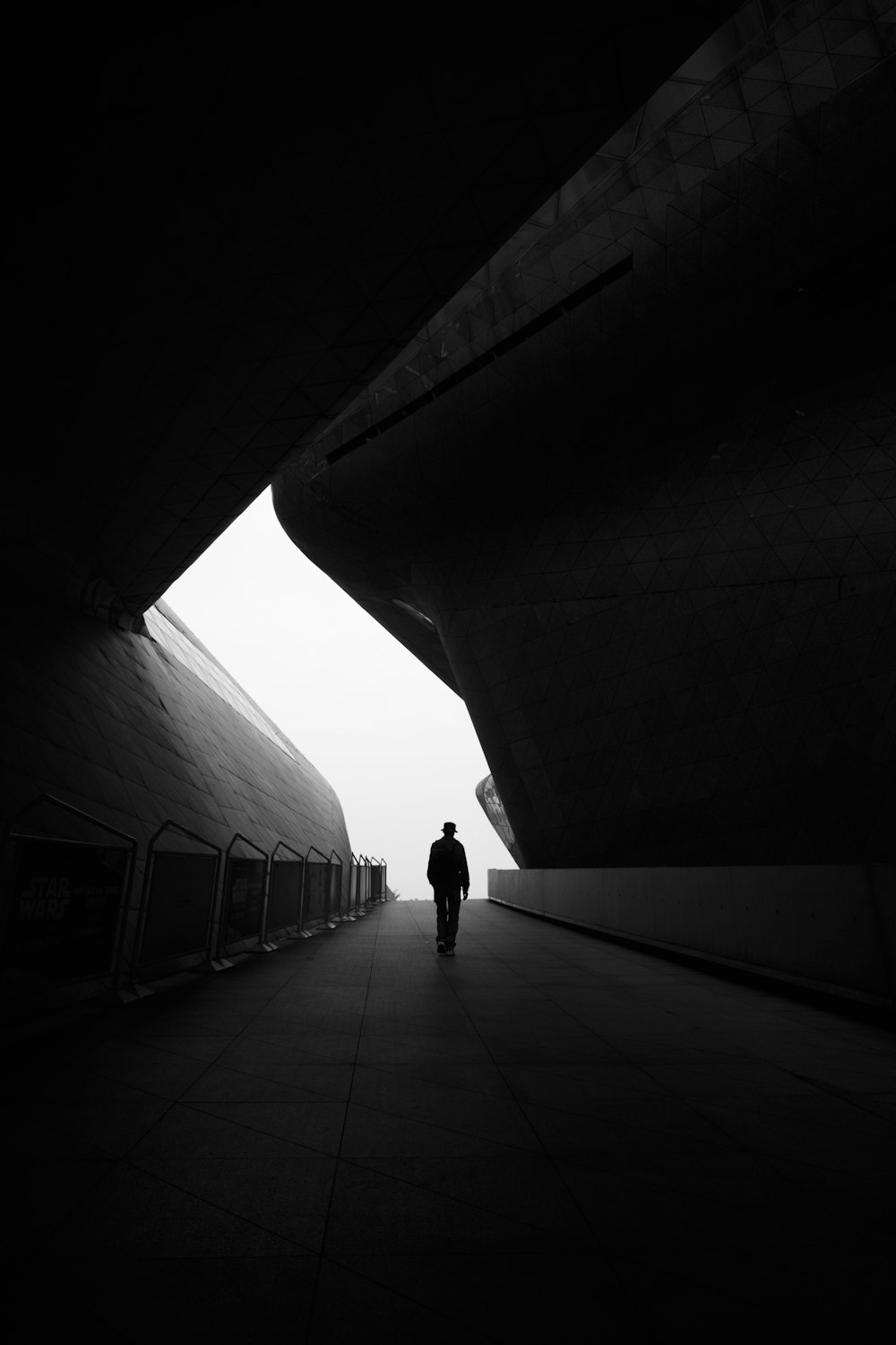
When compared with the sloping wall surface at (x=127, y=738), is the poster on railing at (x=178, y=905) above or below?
below

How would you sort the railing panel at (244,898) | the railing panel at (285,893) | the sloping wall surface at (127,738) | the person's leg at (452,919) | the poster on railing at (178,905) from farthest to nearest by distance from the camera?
1. the railing panel at (285,893)
2. the person's leg at (452,919)
3. the railing panel at (244,898)
4. the sloping wall surface at (127,738)
5. the poster on railing at (178,905)

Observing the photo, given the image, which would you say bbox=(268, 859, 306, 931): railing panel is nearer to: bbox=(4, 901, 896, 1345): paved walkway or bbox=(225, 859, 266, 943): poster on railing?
bbox=(225, 859, 266, 943): poster on railing

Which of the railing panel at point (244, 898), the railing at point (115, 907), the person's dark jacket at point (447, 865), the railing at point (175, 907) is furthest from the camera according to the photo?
the person's dark jacket at point (447, 865)

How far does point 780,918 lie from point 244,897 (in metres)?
6.89

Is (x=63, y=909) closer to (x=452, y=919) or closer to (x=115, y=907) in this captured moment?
(x=115, y=907)

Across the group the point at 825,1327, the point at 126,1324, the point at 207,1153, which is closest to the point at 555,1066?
the point at 207,1153

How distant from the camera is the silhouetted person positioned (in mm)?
10406

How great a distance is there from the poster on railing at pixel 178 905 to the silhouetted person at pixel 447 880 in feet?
11.2

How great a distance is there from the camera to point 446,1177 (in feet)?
9.45

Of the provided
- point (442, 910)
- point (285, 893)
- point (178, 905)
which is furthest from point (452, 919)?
point (178, 905)

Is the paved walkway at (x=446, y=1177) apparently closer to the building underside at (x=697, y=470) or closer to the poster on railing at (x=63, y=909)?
the poster on railing at (x=63, y=909)

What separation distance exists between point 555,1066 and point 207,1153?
2.28 metres

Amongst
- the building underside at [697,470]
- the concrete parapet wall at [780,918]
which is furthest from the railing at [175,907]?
the building underside at [697,470]

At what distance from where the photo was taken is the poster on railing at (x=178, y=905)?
6906mm
